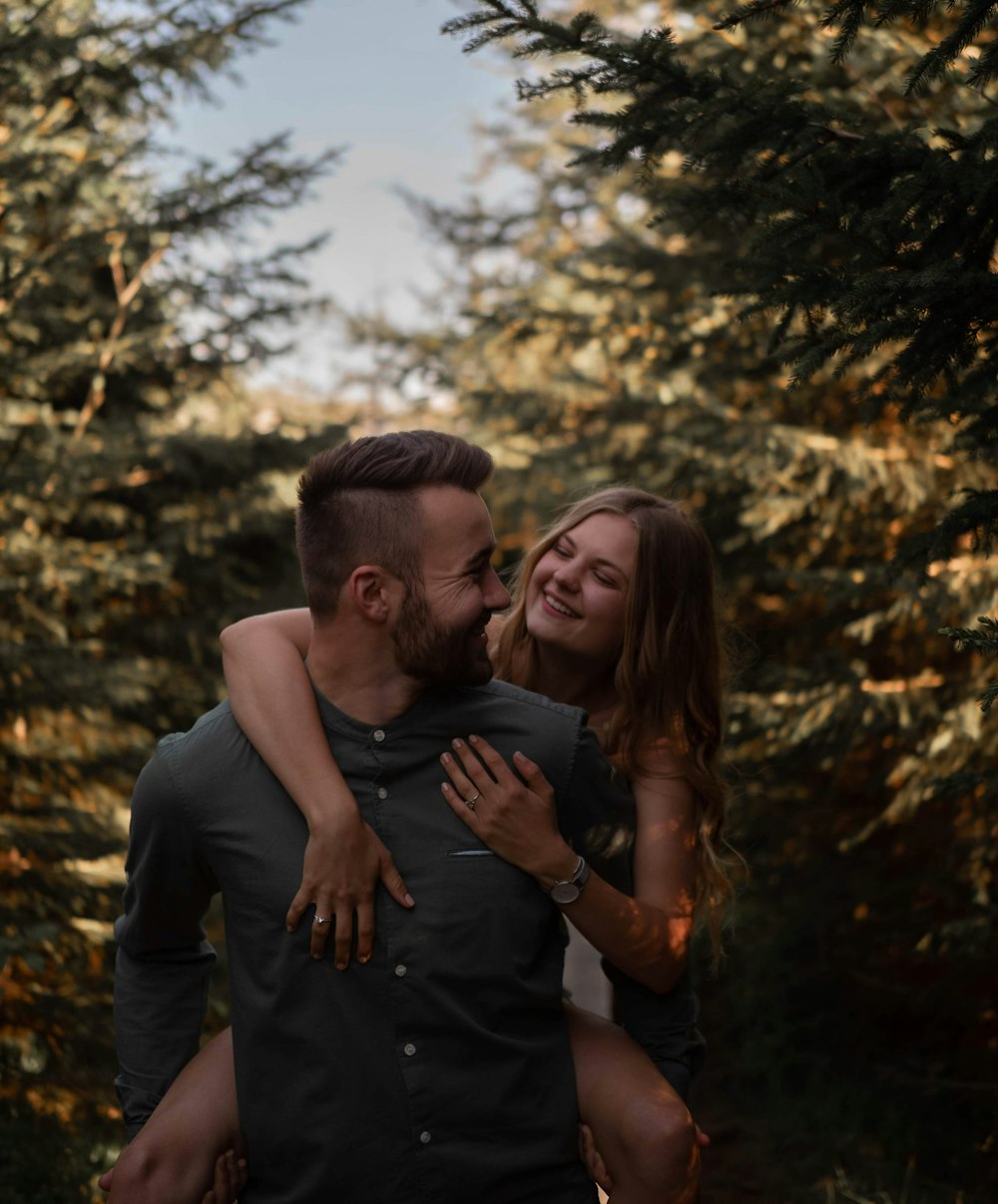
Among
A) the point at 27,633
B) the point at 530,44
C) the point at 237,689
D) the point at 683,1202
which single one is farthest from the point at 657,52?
the point at 27,633

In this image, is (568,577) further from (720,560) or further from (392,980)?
(720,560)

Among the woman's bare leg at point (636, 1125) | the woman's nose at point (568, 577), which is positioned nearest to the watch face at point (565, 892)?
the woman's bare leg at point (636, 1125)

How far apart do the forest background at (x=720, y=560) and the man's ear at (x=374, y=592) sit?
6.15ft

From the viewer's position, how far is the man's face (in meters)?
2.21

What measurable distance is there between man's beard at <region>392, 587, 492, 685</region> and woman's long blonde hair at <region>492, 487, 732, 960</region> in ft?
2.35

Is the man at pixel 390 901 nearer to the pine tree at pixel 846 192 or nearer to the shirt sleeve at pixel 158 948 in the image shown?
the shirt sleeve at pixel 158 948

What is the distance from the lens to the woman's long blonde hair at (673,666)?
290cm

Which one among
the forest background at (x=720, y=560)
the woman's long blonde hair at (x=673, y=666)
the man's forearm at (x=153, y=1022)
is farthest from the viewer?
the forest background at (x=720, y=560)

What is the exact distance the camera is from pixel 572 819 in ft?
Result: 7.93

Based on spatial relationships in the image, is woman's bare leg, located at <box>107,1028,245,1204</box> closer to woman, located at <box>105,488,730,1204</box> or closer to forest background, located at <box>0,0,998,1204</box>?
woman, located at <box>105,488,730,1204</box>

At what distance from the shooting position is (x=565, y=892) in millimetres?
2258

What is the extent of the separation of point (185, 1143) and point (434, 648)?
3.26ft

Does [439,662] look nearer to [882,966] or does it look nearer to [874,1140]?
[874,1140]

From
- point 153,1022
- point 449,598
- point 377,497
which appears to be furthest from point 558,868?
point 153,1022
